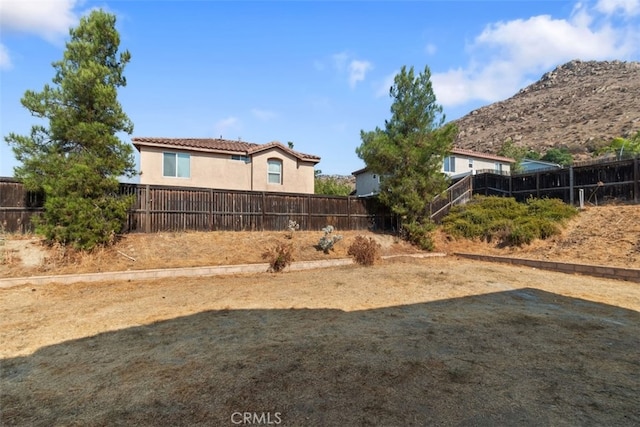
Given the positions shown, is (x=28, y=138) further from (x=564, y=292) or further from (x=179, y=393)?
(x=564, y=292)

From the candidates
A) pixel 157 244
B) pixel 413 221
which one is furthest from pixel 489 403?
pixel 413 221

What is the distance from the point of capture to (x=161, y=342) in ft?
13.6

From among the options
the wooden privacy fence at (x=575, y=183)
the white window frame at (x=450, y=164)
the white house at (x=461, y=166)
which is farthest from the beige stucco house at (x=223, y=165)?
the white window frame at (x=450, y=164)

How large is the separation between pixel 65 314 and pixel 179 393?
4.01 meters

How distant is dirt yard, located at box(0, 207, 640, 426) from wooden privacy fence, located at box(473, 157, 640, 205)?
9550mm

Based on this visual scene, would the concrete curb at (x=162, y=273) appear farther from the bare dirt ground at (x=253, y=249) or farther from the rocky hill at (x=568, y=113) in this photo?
the rocky hill at (x=568, y=113)

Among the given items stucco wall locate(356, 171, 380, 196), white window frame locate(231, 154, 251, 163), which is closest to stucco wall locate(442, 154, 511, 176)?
stucco wall locate(356, 171, 380, 196)

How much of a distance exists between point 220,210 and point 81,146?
4.85 meters

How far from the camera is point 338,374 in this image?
3.17 metres

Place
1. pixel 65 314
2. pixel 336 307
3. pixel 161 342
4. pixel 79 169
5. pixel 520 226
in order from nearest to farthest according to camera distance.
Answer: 1. pixel 161 342
2. pixel 65 314
3. pixel 336 307
4. pixel 79 169
5. pixel 520 226

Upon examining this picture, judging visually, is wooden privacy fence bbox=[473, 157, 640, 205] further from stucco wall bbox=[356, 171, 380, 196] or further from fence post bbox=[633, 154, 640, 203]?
stucco wall bbox=[356, 171, 380, 196]

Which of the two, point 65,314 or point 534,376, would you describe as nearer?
point 534,376

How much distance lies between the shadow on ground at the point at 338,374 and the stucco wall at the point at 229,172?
1318 cm

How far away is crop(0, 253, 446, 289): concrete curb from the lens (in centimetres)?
762
